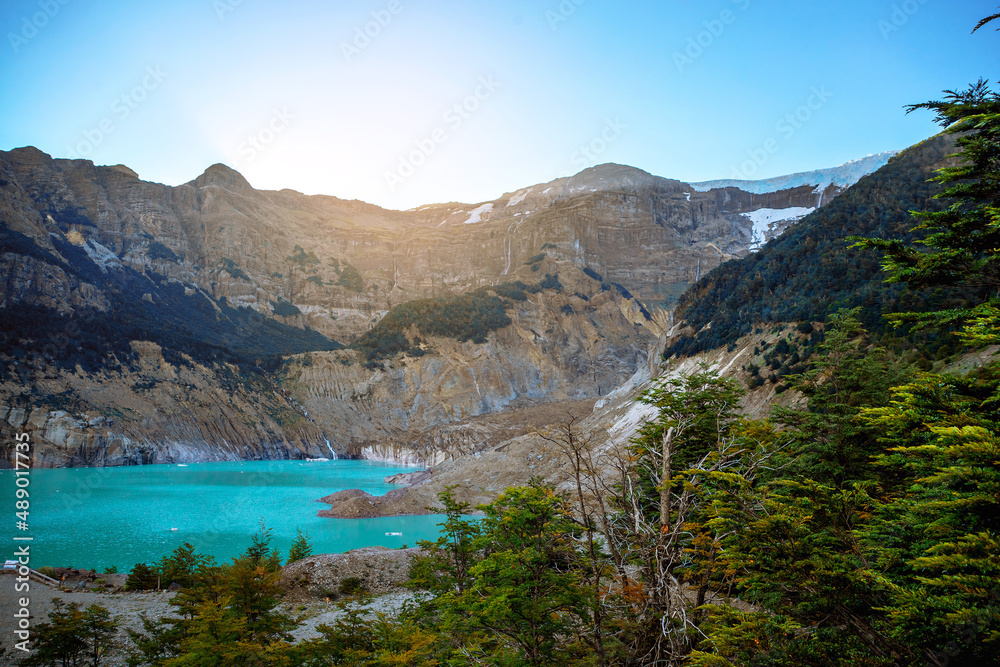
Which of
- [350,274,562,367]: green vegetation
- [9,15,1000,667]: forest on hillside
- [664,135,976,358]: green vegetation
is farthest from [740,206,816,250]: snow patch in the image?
[9,15,1000,667]: forest on hillside

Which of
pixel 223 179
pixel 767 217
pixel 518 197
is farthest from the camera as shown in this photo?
pixel 518 197

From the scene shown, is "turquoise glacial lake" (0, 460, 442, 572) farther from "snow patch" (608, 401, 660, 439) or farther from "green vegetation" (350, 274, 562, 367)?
"green vegetation" (350, 274, 562, 367)

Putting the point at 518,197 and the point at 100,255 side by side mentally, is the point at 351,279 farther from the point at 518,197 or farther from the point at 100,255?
the point at 518,197

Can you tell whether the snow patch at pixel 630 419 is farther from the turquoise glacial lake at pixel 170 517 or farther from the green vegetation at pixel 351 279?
the green vegetation at pixel 351 279

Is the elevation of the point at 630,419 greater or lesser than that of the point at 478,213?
lesser

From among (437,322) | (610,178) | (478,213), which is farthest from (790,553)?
(478,213)

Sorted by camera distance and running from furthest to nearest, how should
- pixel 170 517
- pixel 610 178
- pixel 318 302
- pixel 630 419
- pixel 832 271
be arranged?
pixel 610 178, pixel 318 302, pixel 630 419, pixel 170 517, pixel 832 271
